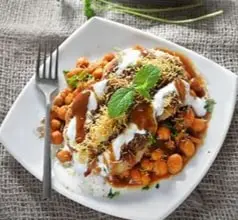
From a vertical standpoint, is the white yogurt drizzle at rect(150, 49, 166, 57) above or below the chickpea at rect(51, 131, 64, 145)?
above

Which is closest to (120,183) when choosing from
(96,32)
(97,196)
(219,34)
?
(97,196)

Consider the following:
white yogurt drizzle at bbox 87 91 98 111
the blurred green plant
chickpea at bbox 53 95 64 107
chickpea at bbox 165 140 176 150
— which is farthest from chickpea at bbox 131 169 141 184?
the blurred green plant

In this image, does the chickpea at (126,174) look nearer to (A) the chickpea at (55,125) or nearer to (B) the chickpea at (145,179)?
(B) the chickpea at (145,179)

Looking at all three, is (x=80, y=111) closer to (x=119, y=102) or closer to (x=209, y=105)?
(x=119, y=102)

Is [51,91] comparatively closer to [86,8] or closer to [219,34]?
[86,8]

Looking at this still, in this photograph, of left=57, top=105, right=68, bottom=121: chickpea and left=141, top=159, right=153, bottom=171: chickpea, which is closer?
left=141, top=159, right=153, bottom=171: chickpea

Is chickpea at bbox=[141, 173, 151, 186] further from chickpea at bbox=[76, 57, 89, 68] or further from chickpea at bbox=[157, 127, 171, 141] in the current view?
chickpea at bbox=[76, 57, 89, 68]

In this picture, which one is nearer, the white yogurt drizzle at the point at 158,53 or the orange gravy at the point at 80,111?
the orange gravy at the point at 80,111

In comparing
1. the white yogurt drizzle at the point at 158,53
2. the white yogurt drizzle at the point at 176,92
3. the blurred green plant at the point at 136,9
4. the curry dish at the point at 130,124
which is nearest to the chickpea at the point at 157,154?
the curry dish at the point at 130,124

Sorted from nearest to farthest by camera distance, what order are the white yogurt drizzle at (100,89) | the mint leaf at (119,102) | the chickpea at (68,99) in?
1. the mint leaf at (119,102)
2. the white yogurt drizzle at (100,89)
3. the chickpea at (68,99)
